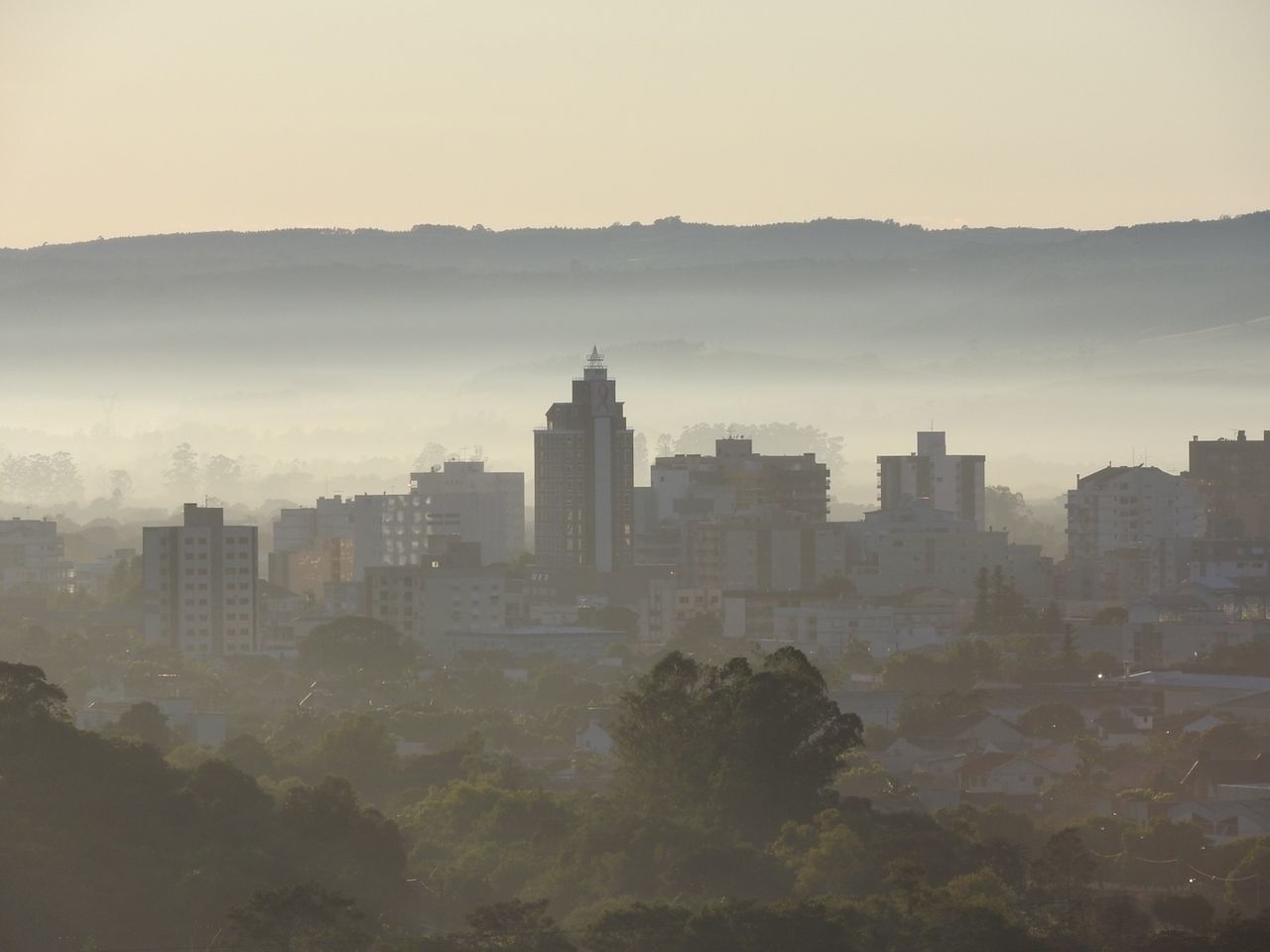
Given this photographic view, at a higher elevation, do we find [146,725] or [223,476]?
[223,476]

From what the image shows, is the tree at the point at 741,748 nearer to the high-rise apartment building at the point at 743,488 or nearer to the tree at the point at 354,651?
the tree at the point at 354,651

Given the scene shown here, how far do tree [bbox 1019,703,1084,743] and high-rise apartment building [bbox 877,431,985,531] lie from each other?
58.5m

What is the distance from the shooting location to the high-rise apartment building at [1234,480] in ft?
329

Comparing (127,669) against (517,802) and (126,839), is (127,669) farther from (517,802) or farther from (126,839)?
(126,839)

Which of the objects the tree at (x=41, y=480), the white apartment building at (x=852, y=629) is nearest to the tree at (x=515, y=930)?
the white apartment building at (x=852, y=629)

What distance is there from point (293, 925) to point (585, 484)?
69.2 m

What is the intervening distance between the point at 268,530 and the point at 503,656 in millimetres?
56325

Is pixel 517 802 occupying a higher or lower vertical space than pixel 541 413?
lower

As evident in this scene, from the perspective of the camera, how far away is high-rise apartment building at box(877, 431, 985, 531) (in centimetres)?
11019

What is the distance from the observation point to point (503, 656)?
67.7 meters

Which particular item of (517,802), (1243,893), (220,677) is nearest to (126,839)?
(517,802)

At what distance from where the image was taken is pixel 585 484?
9362 centimetres

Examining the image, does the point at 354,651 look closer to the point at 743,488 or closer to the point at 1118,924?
the point at 743,488

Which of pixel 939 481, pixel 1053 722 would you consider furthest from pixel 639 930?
pixel 939 481
